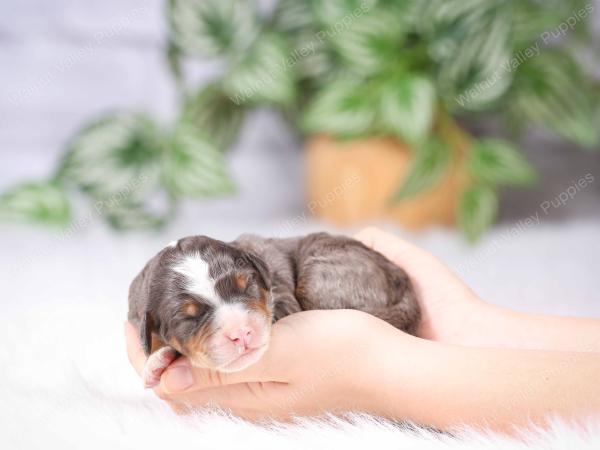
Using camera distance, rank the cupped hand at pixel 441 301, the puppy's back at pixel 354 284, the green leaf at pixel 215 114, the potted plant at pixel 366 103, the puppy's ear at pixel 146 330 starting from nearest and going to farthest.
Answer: the puppy's ear at pixel 146 330
the puppy's back at pixel 354 284
the cupped hand at pixel 441 301
the potted plant at pixel 366 103
the green leaf at pixel 215 114

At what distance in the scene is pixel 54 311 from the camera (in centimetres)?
280

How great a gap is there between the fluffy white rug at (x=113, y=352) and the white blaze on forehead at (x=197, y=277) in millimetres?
321

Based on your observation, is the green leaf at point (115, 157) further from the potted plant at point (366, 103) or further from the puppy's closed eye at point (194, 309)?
the puppy's closed eye at point (194, 309)

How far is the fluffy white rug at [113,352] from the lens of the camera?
1722 millimetres

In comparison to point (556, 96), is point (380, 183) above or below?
below

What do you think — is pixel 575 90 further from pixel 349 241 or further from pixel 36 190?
pixel 36 190

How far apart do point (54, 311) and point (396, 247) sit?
1261 mm

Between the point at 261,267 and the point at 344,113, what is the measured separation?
2.10 meters

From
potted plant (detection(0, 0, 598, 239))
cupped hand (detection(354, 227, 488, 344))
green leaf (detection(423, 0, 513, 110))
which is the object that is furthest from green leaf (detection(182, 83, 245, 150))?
cupped hand (detection(354, 227, 488, 344))

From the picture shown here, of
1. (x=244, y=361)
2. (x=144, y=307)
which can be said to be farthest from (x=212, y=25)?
(x=244, y=361)

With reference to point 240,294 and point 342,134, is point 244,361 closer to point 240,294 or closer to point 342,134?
point 240,294

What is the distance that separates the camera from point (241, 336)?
1.68 metres

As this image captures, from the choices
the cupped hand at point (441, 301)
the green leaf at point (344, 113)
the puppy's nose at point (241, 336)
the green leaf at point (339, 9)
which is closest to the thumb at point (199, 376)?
the puppy's nose at point (241, 336)

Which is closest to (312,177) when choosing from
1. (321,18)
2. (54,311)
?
(321,18)
